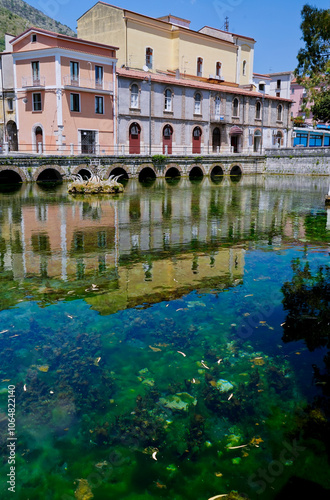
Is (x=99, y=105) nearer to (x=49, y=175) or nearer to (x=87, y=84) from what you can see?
(x=87, y=84)

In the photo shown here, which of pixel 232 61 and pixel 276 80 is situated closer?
pixel 232 61

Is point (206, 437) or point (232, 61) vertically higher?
point (232, 61)

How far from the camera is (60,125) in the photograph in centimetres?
3659

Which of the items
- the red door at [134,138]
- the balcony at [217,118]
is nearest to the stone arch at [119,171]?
the red door at [134,138]

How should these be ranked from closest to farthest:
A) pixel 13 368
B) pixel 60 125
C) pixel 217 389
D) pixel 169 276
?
pixel 217 389, pixel 13 368, pixel 169 276, pixel 60 125

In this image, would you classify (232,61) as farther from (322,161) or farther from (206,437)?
(206,437)

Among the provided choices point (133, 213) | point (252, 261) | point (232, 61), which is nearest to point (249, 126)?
point (232, 61)

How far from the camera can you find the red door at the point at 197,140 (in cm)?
4859

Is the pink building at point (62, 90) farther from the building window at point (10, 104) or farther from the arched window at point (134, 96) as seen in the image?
the building window at point (10, 104)

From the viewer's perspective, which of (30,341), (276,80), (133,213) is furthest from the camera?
(276,80)

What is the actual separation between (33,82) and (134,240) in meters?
29.7

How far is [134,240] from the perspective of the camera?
12.4 metres

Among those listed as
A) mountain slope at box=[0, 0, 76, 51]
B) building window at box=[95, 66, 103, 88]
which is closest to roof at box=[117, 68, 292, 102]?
building window at box=[95, 66, 103, 88]

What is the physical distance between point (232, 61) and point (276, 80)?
1397 cm
